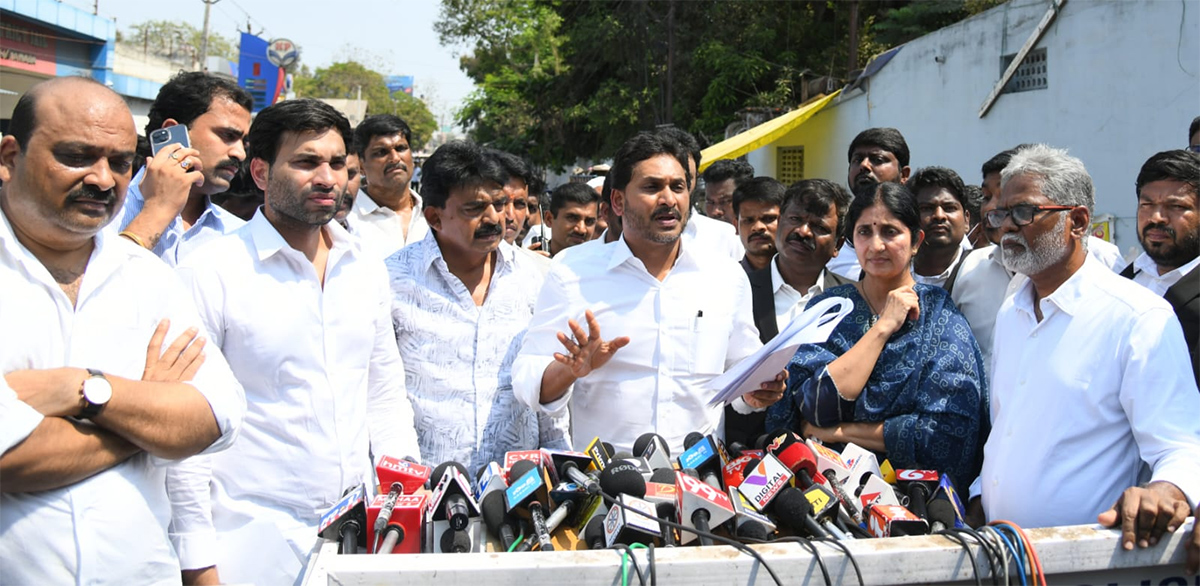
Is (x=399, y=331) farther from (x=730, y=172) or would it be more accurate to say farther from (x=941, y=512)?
(x=730, y=172)

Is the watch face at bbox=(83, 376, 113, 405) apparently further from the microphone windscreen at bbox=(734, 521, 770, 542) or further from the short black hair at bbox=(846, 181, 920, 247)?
the short black hair at bbox=(846, 181, 920, 247)

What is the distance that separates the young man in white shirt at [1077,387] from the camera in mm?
2352

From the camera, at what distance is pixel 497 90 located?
3061 cm

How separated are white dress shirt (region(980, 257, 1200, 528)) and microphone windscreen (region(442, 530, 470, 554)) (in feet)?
5.13

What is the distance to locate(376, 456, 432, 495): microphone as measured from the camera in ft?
8.44

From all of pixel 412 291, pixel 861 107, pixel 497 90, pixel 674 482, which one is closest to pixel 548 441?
pixel 412 291

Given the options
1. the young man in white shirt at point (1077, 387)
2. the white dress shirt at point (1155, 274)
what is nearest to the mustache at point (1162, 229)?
the white dress shirt at point (1155, 274)

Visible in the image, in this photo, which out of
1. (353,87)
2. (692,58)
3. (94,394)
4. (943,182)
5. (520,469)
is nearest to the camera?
(94,394)

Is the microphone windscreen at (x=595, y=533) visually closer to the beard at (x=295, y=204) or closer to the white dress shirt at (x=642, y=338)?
the white dress shirt at (x=642, y=338)

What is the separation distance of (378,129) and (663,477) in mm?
3543

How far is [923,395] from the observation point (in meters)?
3.02

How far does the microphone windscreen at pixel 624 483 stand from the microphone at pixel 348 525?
2.11 ft

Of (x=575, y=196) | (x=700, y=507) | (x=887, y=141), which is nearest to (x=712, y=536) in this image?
(x=700, y=507)

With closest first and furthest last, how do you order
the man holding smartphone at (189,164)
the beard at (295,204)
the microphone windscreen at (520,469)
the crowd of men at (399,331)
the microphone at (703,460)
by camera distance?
the crowd of men at (399,331), the microphone windscreen at (520,469), the microphone at (703,460), the beard at (295,204), the man holding smartphone at (189,164)
